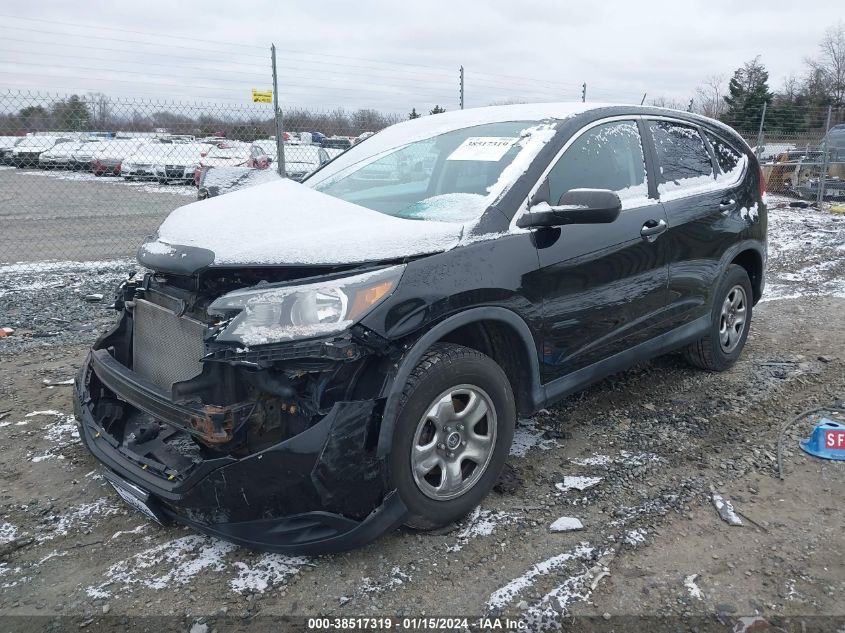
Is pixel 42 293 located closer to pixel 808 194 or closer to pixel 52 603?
pixel 52 603

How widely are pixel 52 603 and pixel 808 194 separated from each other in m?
16.3

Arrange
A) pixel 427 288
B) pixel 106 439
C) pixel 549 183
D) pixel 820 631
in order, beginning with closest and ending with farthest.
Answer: pixel 820 631, pixel 427 288, pixel 106 439, pixel 549 183

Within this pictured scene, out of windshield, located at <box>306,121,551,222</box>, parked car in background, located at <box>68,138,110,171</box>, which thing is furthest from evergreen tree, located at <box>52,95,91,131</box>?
windshield, located at <box>306,121,551,222</box>

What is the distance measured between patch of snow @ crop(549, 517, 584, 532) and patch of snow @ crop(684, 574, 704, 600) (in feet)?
1.57

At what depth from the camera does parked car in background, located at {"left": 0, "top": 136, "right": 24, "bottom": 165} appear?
54.5ft

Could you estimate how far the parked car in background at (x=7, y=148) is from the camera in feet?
54.5

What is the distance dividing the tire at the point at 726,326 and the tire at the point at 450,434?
214cm

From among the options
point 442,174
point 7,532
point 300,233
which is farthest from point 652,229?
point 7,532

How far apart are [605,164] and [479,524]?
78.4 inches

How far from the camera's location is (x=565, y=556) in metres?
2.77

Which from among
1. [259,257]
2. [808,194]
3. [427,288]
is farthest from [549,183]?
[808,194]

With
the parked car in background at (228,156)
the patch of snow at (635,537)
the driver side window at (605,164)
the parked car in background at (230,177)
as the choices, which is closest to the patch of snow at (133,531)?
the patch of snow at (635,537)

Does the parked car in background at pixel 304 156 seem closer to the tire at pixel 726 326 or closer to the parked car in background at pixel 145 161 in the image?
the parked car in background at pixel 145 161

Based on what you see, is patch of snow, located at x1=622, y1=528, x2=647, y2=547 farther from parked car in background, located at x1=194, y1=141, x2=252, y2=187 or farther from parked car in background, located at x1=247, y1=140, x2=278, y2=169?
parked car in background, located at x1=194, y1=141, x2=252, y2=187
